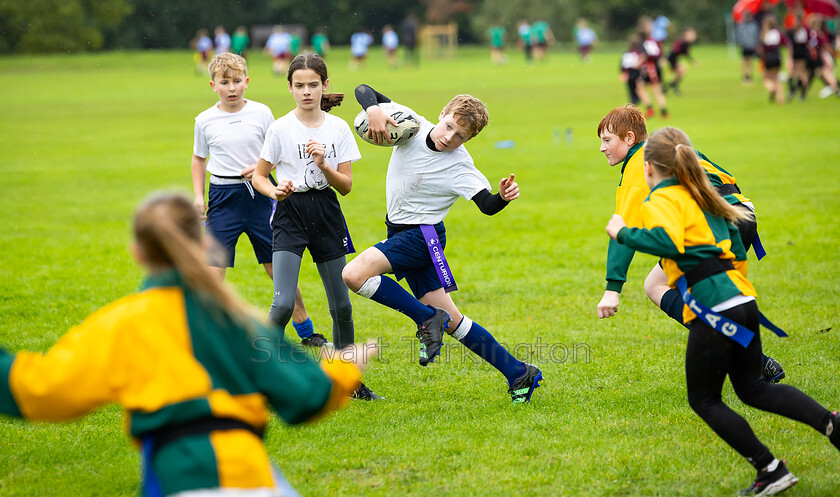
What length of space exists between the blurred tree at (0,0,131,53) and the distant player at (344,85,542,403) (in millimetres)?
53164

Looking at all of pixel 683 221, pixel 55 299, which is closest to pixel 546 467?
pixel 683 221

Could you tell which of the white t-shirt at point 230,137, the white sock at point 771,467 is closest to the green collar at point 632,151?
the white sock at point 771,467

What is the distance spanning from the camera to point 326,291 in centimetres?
529

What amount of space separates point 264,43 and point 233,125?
5904cm

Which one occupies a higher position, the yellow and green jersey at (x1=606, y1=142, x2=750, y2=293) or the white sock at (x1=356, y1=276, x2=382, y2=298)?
the yellow and green jersey at (x1=606, y1=142, x2=750, y2=293)

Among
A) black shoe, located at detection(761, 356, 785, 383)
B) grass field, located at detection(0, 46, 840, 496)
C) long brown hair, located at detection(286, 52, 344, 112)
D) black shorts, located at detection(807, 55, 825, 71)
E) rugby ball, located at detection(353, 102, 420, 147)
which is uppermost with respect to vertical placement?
long brown hair, located at detection(286, 52, 344, 112)

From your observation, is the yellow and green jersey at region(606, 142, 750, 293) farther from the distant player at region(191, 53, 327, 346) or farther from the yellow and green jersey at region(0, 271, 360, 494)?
the yellow and green jersey at region(0, 271, 360, 494)

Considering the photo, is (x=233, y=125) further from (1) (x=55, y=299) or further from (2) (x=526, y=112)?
(2) (x=526, y=112)

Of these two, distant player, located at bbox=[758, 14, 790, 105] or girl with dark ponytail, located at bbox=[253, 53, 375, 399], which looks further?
distant player, located at bbox=[758, 14, 790, 105]

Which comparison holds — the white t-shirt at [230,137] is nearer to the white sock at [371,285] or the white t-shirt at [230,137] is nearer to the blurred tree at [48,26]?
the white sock at [371,285]

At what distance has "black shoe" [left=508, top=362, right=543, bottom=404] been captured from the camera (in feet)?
16.6

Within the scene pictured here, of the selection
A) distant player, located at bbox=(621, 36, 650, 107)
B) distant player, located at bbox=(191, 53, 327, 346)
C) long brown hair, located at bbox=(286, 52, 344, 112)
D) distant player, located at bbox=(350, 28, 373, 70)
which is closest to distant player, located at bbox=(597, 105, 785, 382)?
long brown hair, located at bbox=(286, 52, 344, 112)

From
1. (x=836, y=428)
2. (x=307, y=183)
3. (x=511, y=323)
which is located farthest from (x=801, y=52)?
(x=836, y=428)

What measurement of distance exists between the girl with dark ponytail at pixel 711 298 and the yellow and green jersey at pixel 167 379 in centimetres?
189
